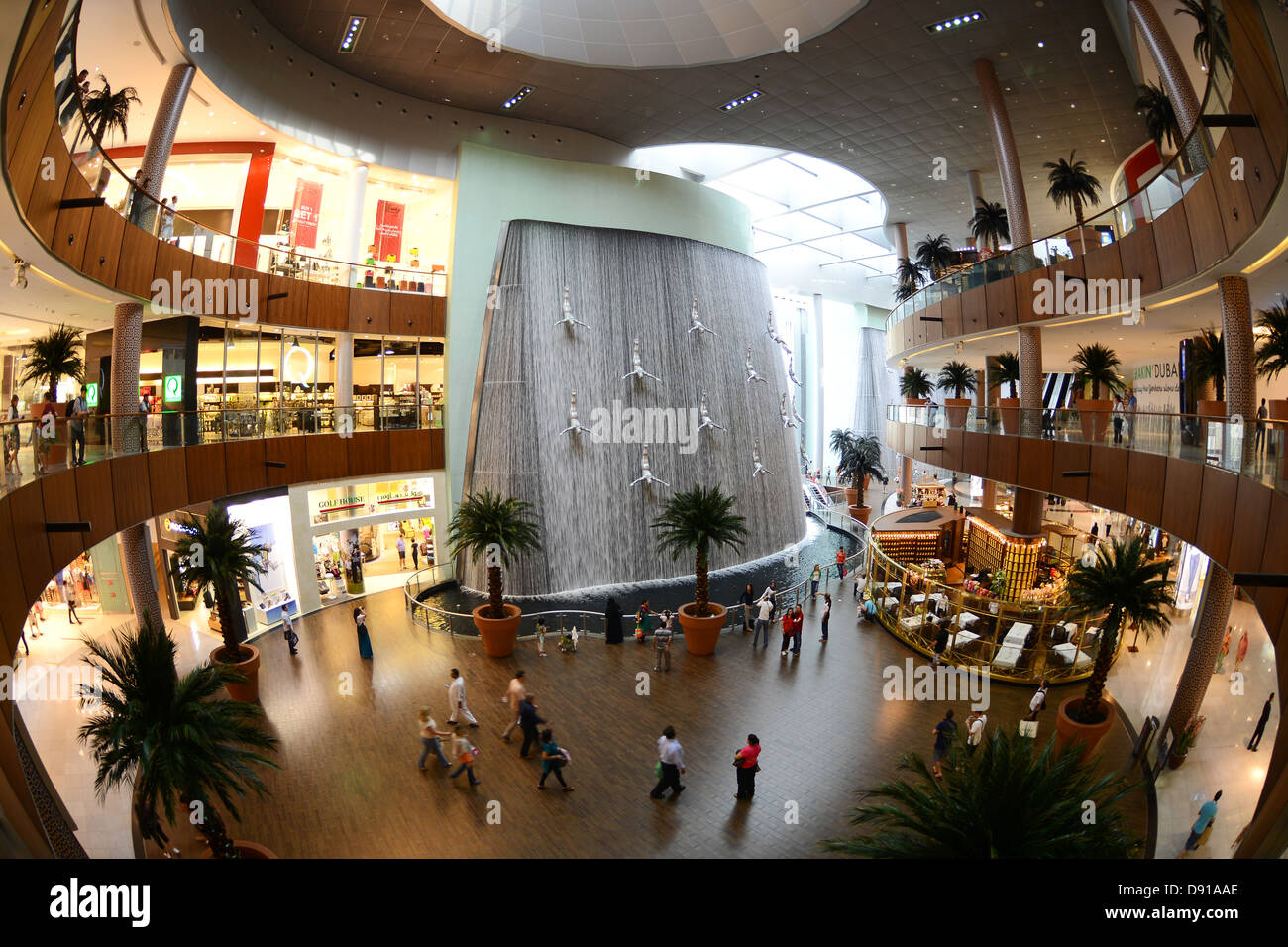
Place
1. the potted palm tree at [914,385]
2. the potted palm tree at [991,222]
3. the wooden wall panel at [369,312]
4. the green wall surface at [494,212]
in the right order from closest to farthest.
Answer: the wooden wall panel at [369,312], the green wall surface at [494,212], the potted palm tree at [991,222], the potted palm tree at [914,385]

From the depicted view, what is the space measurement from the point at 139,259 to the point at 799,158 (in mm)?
25036

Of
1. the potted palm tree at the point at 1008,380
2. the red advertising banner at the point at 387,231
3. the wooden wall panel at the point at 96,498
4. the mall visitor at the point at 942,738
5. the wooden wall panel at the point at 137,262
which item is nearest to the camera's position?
the wooden wall panel at the point at 96,498

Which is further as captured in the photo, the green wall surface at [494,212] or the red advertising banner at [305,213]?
the green wall surface at [494,212]

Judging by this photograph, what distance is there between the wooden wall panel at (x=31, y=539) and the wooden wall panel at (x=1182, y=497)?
45.6 ft

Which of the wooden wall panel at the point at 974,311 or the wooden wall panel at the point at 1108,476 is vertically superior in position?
the wooden wall panel at the point at 974,311

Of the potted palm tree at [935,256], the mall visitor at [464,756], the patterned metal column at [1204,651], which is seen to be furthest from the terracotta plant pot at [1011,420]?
the potted palm tree at [935,256]

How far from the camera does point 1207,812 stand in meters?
8.19

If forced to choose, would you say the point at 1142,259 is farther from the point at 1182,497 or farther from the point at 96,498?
the point at 96,498

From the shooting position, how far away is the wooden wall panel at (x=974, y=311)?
58.4 ft

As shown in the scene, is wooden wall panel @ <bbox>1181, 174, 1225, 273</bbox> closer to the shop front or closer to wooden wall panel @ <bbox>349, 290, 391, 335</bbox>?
the shop front

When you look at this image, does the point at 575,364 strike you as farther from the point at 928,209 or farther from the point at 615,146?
the point at 928,209

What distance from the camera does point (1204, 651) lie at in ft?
34.3

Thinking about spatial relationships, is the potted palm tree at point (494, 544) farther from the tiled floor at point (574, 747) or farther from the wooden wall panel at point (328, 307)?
the wooden wall panel at point (328, 307)

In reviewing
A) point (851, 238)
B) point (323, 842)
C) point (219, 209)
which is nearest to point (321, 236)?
point (219, 209)
